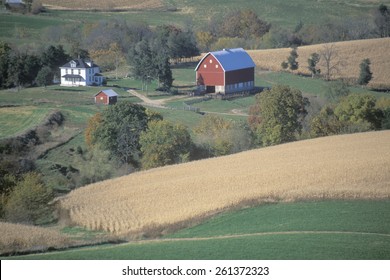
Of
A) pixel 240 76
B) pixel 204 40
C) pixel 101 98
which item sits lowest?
pixel 101 98

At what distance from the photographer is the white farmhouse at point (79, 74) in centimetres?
6098

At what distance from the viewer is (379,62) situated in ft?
210

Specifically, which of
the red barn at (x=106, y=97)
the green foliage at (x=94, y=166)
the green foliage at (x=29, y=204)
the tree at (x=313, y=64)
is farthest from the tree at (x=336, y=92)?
the green foliage at (x=29, y=204)

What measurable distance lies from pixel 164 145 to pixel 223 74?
2116 centimetres

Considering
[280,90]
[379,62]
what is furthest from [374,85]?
[280,90]

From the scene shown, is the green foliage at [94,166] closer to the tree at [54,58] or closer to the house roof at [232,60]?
the house roof at [232,60]

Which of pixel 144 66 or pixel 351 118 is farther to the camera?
pixel 144 66

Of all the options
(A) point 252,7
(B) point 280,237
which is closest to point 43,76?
(A) point 252,7

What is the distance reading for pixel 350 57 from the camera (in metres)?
66.9

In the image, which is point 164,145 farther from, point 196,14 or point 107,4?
point 107,4

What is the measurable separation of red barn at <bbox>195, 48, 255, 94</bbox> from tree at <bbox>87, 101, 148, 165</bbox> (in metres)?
17.0

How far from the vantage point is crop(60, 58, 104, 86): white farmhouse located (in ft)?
200

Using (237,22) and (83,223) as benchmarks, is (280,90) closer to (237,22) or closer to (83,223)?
(83,223)

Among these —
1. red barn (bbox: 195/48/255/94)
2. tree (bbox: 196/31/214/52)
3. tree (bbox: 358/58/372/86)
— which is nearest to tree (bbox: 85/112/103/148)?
red barn (bbox: 195/48/255/94)
